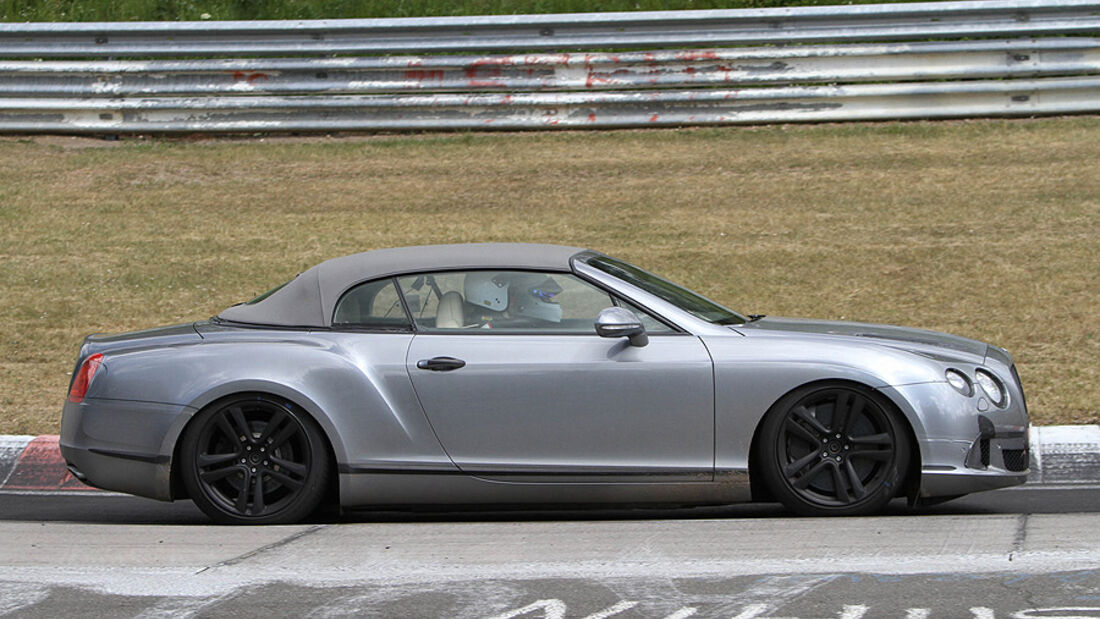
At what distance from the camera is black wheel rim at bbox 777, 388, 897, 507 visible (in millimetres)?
5727

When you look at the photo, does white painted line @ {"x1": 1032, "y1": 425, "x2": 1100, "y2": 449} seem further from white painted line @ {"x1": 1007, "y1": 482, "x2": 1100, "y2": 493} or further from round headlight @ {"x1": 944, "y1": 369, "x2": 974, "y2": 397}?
round headlight @ {"x1": 944, "y1": 369, "x2": 974, "y2": 397}

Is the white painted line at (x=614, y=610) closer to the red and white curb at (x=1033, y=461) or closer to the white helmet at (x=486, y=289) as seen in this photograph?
the white helmet at (x=486, y=289)

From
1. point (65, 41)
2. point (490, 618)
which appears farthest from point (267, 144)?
point (490, 618)

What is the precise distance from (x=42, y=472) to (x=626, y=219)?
16.8 ft

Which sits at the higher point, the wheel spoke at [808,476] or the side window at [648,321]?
the side window at [648,321]

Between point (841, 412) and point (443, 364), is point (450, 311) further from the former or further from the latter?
point (841, 412)


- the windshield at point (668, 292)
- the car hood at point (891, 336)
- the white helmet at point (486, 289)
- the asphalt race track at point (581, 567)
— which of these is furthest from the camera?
the windshield at point (668, 292)

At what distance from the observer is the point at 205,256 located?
428 inches

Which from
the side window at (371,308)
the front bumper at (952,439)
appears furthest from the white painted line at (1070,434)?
the side window at (371,308)

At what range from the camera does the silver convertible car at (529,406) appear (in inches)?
226

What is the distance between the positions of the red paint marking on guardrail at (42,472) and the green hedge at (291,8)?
7.83 metres

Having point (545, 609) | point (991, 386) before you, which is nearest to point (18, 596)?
point (545, 609)

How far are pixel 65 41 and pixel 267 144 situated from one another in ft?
6.81

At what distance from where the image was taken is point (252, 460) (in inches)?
235
